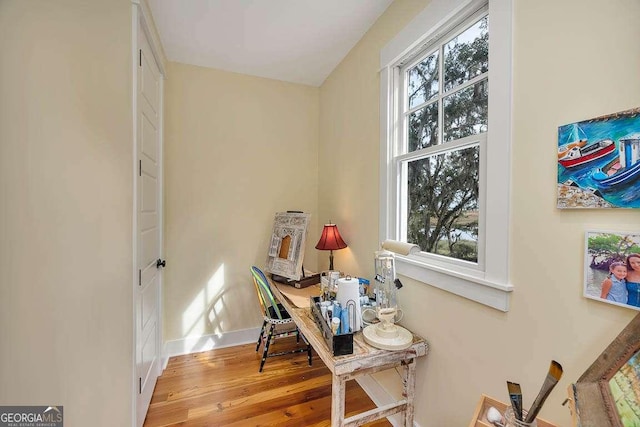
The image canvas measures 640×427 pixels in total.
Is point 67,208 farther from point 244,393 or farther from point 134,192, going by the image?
point 244,393

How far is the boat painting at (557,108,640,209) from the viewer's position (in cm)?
→ 72

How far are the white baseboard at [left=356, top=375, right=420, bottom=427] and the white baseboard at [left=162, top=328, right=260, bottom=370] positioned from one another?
4.04 feet

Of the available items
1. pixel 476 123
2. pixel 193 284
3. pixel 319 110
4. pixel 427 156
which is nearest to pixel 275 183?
pixel 319 110

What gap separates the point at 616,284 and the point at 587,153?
1.29 ft

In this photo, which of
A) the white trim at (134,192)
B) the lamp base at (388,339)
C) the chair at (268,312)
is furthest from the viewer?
the chair at (268,312)

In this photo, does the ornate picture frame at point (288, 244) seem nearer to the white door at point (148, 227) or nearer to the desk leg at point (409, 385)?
the white door at point (148, 227)

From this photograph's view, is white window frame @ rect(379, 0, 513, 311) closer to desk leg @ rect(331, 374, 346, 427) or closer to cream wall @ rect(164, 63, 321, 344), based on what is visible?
desk leg @ rect(331, 374, 346, 427)

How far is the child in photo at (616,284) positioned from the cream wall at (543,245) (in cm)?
4

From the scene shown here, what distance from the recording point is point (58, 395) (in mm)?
1378

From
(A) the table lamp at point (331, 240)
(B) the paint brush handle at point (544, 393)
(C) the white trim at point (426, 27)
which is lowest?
(B) the paint brush handle at point (544, 393)

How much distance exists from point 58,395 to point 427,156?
2.38m

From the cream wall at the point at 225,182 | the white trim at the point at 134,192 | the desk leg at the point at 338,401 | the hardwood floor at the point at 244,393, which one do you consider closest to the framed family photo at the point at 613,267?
the desk leg at the point at 338,401

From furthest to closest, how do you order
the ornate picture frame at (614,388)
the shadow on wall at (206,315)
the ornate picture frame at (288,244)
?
the shadow on wall at (206,315), the ornate picture frame at (288,244), the ornate picture frame at (614,388)

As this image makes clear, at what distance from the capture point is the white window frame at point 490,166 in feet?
3.41
